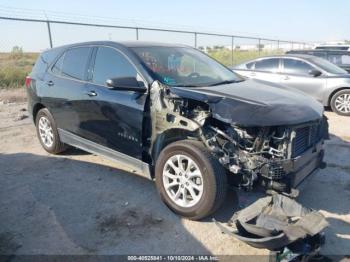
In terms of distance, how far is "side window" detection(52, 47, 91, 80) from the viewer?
188 inches

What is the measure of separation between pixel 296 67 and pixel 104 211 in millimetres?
7110

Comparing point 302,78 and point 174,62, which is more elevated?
point 174,62

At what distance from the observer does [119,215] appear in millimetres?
3771

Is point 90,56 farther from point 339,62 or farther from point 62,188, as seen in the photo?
point 339,62

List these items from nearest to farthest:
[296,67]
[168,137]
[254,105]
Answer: [254,105]
[168,137]
[296,67]

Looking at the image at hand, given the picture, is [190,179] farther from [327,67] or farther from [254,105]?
[327,67]

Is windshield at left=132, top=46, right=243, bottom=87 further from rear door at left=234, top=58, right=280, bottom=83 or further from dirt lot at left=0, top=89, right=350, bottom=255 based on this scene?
rear door at left=234, top=58, right=280, bottom=83

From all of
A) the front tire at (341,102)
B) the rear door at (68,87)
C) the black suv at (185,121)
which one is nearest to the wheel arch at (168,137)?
the black suv at (185,121)

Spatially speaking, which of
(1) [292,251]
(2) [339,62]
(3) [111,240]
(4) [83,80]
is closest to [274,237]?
(1) [292,251]

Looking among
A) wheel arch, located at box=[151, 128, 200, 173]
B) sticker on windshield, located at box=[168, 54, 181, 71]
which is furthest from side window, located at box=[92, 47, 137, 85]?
wheel arch, located at box=[151, 128, 200, 173]

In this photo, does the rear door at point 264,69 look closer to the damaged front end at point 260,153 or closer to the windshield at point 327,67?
the windshield at point 327,67

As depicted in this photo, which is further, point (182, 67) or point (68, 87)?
point (68, 87)

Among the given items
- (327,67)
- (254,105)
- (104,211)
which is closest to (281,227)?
(254,105)

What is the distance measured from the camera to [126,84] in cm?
384
